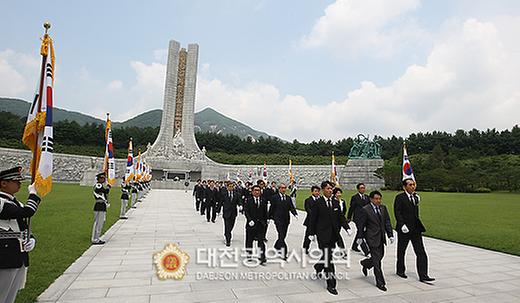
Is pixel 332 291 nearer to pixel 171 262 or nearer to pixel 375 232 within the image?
pixel 375 232

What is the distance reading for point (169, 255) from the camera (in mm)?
6414

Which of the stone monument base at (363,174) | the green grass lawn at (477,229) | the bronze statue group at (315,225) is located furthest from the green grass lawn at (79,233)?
the stone monument base at (363,174)

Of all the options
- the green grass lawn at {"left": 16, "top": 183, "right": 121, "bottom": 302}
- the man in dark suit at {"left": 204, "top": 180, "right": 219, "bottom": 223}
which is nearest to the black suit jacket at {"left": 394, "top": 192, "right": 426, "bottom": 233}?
the green grass lawn at {"left": 16, "top": 183, "right": 121, "bottom": 302}

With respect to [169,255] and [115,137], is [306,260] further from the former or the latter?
[115,137]

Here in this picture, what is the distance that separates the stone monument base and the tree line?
91cm

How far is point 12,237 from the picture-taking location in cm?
274

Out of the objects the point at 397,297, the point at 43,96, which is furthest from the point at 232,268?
the point at 43,96

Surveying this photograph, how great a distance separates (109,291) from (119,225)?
6.48m

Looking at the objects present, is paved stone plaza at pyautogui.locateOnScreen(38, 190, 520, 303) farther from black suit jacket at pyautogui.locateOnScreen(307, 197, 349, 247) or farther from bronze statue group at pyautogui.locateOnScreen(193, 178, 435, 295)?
black suit jacket at pyautogui.locateOnScreen(307, 197, 349, 247)

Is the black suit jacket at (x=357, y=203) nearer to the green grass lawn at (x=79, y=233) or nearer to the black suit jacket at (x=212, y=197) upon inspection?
the green grass lawn at (x=79, y=233)

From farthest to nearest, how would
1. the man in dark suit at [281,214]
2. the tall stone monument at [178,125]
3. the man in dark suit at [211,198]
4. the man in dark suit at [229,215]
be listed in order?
the tall stone monument at [178,125] < the man in dark suit at [211,198] < the man in dark suit at [229,215] < the man in dark suit at [281,214]

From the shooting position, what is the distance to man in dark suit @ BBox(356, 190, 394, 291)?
186 inches

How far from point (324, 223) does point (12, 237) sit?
3772mm

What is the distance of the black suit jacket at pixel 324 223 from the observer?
A: 4797 millimetres
